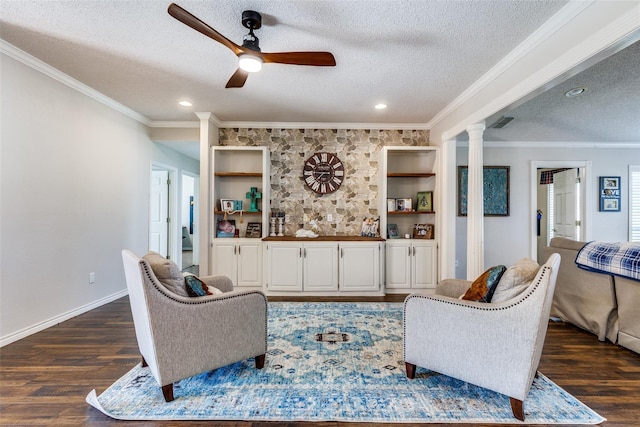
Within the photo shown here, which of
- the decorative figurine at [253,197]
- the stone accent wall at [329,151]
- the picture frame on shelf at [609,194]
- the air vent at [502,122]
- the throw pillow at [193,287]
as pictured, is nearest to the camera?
the throw pillow at [193,287]

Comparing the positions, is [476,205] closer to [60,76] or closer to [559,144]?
[559,144]

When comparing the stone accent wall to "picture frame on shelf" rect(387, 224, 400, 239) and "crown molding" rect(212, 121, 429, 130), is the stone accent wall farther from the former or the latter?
"picture frame on shelf" rect(387, 224, 400, 239)

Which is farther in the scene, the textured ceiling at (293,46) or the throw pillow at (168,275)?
the textured ceiling at (293,46)

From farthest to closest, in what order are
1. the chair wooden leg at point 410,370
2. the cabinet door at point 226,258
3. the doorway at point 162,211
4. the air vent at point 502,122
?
the doorway at point 162,211 → the cabinet door at point 226,258 → the air vent at point 502,122 → the chair wooden leg at point 410,370

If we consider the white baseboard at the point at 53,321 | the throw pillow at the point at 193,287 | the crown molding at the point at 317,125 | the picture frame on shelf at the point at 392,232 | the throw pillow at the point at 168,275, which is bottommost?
the white baseboard at the point at 53,321

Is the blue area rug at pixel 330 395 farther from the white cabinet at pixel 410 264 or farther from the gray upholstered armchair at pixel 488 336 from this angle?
the white cabinet at pixel 410 264

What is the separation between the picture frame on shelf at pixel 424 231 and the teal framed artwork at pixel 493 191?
0.91 m

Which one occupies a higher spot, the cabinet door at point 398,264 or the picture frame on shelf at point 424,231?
the picture frame on shelf at point 424,231

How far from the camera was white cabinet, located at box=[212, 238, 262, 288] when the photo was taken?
4238 mm

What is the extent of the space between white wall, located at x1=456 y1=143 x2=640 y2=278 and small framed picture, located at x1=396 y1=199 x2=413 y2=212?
1.06 meters

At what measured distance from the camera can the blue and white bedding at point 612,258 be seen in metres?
2.38

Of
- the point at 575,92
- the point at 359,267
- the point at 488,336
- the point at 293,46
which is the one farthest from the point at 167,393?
the point at 575,92

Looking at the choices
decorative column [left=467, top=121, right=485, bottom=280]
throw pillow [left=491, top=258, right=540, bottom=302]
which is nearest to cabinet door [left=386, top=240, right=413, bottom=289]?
decorative column [left=467, top=121, right=485, bottom=280]

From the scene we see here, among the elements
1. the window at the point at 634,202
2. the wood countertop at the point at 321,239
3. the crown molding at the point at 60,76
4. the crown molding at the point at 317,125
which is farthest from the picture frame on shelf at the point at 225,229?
the window at the point at 634,202
